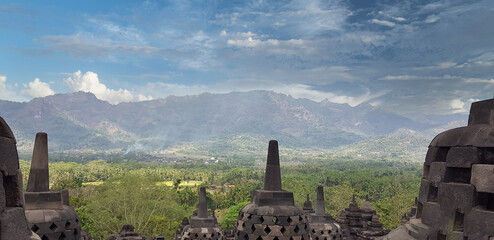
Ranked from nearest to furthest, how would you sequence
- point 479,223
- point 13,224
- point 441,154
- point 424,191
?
point 13,224, point 479,223, point 441,154, point 424,191

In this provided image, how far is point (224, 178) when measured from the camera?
5723 inches

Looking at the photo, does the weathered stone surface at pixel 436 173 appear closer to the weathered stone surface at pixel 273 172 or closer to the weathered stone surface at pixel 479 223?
the weathered stone surface at pixel 479 223

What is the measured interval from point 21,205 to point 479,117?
22.6 feet

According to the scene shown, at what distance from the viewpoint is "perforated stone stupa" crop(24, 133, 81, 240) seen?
10.6m

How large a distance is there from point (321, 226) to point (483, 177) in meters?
13.4

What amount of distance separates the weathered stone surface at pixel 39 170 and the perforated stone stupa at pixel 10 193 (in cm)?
684

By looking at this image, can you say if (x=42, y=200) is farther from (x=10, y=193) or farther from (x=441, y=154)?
(x=441, y=154)

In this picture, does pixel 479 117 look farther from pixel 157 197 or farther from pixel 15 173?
pixel 157 197

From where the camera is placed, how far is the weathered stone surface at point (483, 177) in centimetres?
561

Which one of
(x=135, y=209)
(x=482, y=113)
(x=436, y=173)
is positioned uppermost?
(x=482, y=113)

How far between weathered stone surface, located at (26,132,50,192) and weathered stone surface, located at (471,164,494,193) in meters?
10.7

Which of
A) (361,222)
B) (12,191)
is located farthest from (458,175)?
(361,222)

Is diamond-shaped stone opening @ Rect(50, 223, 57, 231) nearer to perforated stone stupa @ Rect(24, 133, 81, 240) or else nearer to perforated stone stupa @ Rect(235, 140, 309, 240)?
perforated stone stupa @ Rect(24, 133, 81, 240)

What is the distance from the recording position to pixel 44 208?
10.9 meters
